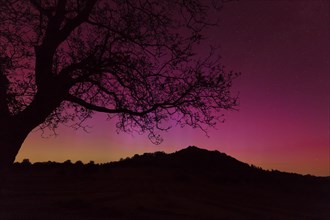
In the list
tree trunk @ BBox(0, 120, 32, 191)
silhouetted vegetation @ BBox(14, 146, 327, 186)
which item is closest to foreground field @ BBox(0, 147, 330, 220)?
silhouetted vegetation @ BBox(14, 146, 327, 186)

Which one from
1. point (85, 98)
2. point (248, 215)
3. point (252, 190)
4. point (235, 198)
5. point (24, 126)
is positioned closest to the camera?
point (24, 126)

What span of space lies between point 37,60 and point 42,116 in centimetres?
202

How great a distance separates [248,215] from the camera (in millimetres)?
23094

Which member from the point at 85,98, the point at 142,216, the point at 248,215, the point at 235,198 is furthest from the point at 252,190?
the point at 85,98

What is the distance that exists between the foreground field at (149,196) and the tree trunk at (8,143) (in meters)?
2.51

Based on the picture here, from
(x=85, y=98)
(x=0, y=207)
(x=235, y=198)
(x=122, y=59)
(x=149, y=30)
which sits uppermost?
(x=149, y=30)

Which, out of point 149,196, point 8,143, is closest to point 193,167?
point 149,196

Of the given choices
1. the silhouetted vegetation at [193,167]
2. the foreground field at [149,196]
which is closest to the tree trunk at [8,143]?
the foreground field at [149,196]

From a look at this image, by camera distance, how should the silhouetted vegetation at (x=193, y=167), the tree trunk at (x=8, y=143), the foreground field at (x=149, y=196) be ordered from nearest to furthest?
the tree trunk at (x=8, y=143), the foreground field at (x=149, y=196), the silhouetted vegetation at (x=193, y=167)

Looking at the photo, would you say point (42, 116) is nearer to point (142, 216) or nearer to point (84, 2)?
point (84, 2)

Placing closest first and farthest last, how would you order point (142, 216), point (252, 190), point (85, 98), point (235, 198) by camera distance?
point (85, 98)
point (142, 216)
point (235, 198)
point (252, 190)

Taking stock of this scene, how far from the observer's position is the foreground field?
20688 mm

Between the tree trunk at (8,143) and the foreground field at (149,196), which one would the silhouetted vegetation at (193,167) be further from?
the tree trunk at (8,143)

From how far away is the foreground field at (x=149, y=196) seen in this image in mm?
20688
